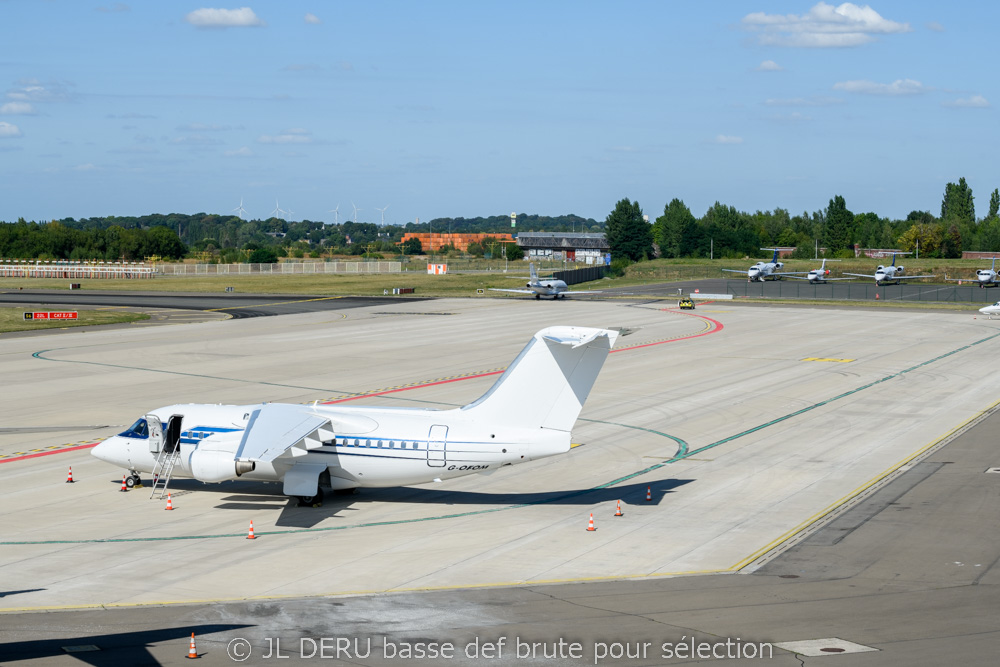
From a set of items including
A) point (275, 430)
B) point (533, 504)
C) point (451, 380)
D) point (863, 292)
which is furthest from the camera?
point (863, 292)

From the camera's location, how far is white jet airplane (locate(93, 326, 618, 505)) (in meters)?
27.4

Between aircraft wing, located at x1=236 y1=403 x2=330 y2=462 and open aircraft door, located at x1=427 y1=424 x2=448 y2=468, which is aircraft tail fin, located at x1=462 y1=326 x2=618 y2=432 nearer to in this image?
open aircraft door, located at x1=427 y1=424 x2=448 y2=468

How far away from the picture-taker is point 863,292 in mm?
136875

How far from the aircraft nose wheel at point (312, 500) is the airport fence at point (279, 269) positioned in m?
153

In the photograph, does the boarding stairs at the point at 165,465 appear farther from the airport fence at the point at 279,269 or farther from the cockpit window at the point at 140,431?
the airport fence at the point at 279,269

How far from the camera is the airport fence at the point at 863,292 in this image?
4879 inches

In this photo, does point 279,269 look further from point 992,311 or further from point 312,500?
point 312,500

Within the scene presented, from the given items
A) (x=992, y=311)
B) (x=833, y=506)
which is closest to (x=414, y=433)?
(x=833, y=506)

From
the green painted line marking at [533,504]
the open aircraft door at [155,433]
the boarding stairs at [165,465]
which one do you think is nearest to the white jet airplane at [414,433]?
the boarding stairs at [165,465]

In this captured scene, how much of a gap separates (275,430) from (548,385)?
7.75 metres

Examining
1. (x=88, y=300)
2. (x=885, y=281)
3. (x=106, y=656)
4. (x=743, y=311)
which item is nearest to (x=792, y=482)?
(x=106, y=656)

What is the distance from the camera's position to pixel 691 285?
148375 mm

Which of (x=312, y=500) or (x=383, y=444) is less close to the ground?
(x=383, y=444)

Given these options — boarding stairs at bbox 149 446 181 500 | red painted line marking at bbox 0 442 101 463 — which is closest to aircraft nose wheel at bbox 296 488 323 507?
boarding stairs at bbox 149 446 181 500
